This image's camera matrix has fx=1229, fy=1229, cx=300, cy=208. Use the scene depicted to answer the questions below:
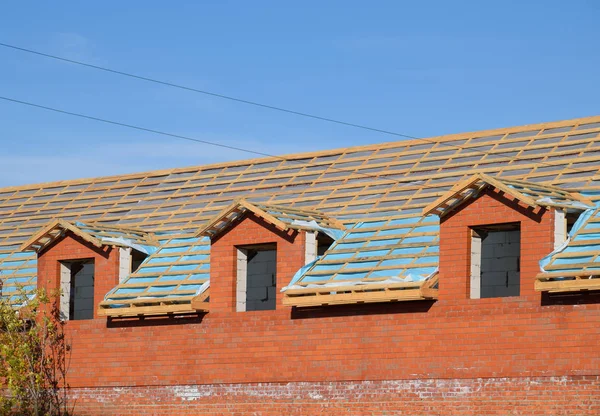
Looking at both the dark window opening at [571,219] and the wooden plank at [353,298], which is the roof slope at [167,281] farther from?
the dark window opening at [571,219]

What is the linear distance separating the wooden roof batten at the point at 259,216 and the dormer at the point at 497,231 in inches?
160

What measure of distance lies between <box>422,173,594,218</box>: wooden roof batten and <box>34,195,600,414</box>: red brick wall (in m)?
0.31

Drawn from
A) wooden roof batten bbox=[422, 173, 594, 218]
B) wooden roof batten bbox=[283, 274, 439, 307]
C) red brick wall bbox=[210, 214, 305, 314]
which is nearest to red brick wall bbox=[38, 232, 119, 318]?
red brick wall bbox=[210, 214, 305, 314]

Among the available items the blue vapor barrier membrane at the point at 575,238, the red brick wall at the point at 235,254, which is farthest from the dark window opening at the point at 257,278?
the blue vapor barrier membrane at the point at 575,238

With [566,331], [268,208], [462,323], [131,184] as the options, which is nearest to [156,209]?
[131,184]

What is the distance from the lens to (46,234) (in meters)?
34.8

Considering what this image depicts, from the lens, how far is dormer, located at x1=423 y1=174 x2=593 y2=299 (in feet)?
88.9

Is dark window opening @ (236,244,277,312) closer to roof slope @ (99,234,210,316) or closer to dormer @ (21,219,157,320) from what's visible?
roof slope @ (99,234,210,316)

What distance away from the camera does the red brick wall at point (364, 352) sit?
26094mm

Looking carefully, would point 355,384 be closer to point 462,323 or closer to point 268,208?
point 462,323

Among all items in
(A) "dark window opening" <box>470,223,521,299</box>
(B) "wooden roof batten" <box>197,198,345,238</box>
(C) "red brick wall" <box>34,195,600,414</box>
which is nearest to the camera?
(C) "red brick wall" <box>34,195,600,414</box>

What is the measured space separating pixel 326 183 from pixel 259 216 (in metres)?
3.70

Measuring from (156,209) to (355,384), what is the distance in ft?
35.5

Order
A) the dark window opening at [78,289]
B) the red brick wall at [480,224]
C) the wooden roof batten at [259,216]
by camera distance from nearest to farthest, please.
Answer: the red brick wall at [480,224] → the wooden roof batten at [259,216] → the dark window opening at [78,289]
